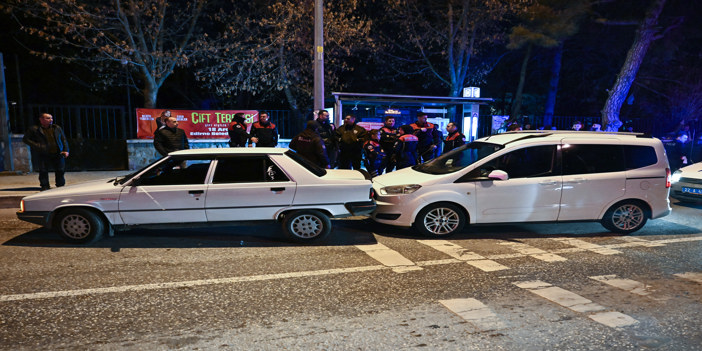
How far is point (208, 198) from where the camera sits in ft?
19.1

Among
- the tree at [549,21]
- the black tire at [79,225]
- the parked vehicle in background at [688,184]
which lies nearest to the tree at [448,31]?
the tree at [549,21]

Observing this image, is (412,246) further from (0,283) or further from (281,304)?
(0,283)

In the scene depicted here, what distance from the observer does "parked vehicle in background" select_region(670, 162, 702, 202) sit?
873 centimetres

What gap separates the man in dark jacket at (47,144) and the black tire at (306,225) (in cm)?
597

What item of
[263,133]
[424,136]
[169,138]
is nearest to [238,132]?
[263,133]

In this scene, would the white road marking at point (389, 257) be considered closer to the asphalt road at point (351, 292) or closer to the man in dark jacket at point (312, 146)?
the asphalt road at point (351, 292)

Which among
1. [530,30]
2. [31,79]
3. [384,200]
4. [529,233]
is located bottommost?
[529,233]

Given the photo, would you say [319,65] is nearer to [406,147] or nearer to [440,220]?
[406,147]

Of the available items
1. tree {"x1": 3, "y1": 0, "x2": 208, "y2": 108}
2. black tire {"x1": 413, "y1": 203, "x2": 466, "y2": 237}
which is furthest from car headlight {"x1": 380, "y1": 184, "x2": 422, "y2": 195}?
tree {"x1": 3, "y1": 0, "x2": 208, "y2": 108}

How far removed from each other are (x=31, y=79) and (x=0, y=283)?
67.7ft

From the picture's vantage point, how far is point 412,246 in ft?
19.6

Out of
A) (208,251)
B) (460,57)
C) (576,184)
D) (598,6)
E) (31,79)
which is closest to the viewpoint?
(208,251)

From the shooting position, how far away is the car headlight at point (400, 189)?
20.9 feet

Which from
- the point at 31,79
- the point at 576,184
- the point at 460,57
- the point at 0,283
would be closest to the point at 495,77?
the point at 460,57
